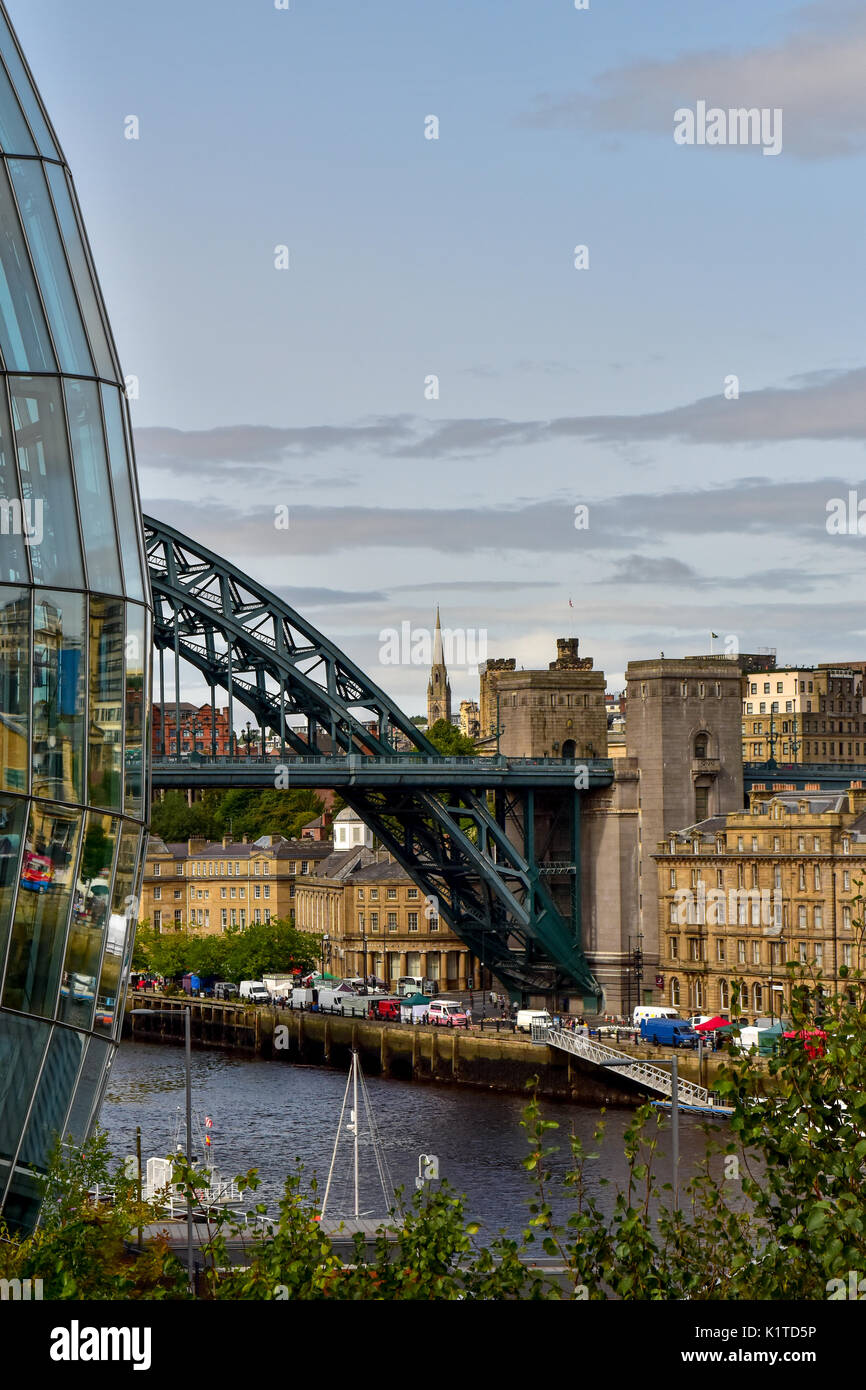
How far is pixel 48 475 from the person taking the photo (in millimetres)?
15977

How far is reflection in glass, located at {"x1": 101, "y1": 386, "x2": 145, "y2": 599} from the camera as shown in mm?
16625

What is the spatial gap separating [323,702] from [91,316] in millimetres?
59033

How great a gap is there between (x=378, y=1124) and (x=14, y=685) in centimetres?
4534

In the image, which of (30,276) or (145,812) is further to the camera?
(145,812)

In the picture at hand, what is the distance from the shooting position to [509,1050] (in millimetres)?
70625

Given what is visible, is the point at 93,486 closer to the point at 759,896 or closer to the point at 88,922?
the point at 88,922

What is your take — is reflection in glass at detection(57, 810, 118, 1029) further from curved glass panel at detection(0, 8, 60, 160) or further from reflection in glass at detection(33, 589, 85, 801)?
curved glass panel at detection(0, 8, 60, 160)

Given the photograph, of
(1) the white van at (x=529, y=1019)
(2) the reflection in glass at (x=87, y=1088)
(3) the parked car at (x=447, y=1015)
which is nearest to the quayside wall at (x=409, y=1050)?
(1) the white van at (x=529, y=1019)

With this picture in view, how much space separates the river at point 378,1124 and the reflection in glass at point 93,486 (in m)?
26.9

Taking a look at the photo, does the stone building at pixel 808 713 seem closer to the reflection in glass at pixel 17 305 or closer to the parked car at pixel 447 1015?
the parked car at pixel 447 1015

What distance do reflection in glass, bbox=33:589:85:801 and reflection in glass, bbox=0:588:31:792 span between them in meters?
0.09

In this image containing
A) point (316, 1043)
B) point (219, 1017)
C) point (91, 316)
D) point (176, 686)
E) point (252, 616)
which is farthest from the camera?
point (219, 1017)

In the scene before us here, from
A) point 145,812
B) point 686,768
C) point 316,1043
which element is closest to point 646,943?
point 686,768

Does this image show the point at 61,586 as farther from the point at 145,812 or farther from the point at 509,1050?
the point at 509,1050
